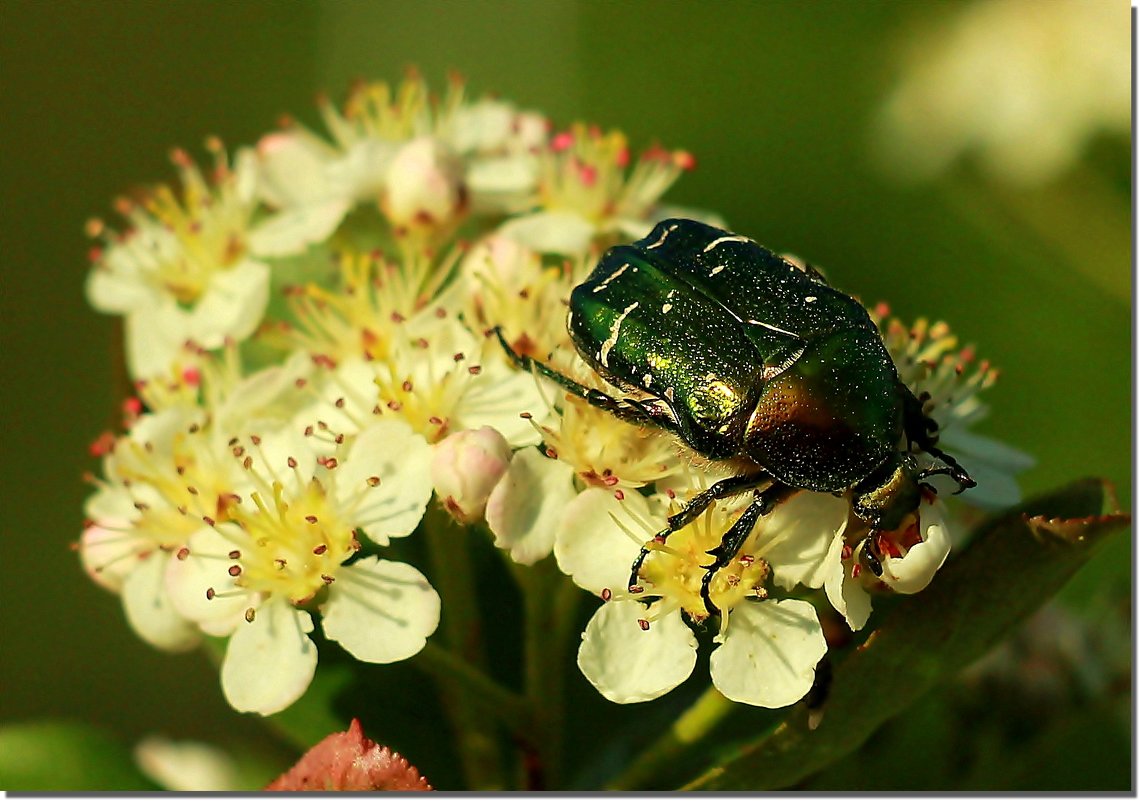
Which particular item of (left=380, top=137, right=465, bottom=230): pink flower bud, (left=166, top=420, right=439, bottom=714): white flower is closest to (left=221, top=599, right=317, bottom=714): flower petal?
(left=166, top=420, right=439, bottom=714): white flower

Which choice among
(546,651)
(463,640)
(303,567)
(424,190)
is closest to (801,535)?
(546,651)

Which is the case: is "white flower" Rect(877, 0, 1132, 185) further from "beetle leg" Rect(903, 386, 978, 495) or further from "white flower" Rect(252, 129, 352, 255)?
"white flower" Rect(252, 129, 352, 255)

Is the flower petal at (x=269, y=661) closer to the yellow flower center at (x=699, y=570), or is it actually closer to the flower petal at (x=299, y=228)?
the yellow flower center at (x=699, y=570)

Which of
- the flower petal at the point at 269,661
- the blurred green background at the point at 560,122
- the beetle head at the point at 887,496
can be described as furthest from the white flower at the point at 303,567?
the blurred green background at the point at 560,122

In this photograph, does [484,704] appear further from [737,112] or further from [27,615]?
[737,112]

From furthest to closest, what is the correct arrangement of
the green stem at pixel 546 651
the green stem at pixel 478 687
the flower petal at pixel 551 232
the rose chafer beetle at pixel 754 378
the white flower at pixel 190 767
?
1. the white flower at pixel 190 767
2. the flower petal at pixel 551 232
3. the green stem at pixel 546 651
4. the green stem at pixel 478 687
5. the rose chafer beetle at pixel 754 378

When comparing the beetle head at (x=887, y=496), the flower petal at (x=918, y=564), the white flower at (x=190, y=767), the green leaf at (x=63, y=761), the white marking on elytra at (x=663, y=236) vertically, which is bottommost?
the white flower at (x=190, y=767)
